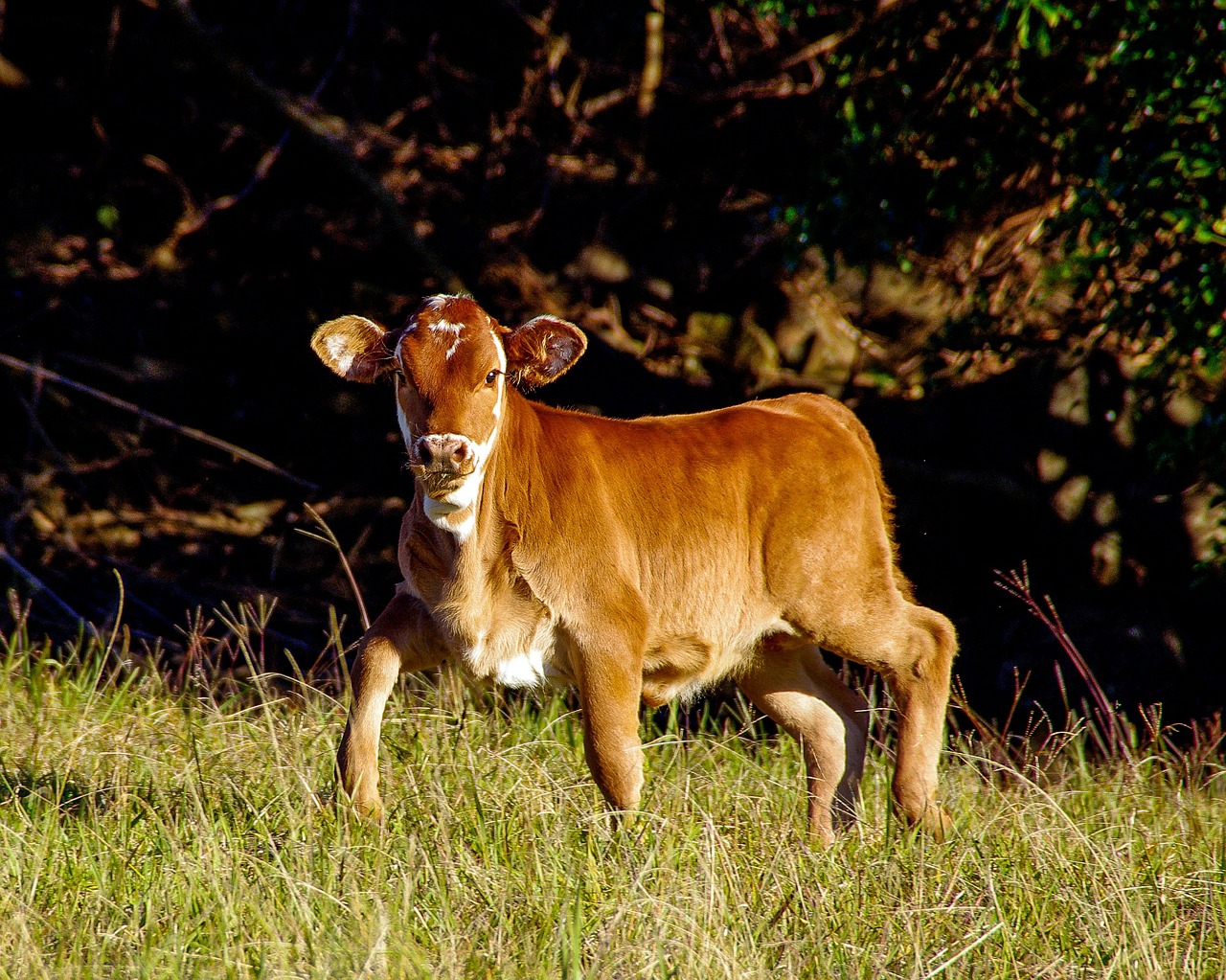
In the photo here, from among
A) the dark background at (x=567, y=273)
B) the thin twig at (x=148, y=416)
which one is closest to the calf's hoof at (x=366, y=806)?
the dark background at (x=567, y=273)

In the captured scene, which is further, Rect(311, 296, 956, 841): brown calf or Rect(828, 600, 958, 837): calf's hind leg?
Rect(828, 600, 958, 837): calf's hind leg

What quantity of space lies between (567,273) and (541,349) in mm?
4456

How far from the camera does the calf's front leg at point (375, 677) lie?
4.29m

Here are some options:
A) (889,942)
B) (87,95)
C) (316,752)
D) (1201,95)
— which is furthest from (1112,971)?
(87,95)

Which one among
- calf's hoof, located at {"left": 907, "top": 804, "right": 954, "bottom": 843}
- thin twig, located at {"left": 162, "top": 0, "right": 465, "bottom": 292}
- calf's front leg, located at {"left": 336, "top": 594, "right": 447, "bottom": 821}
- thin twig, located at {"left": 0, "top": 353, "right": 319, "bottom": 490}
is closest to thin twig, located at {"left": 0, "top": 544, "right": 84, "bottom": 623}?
thin twig, located at {"left": 0, "top": 353, "right": 319, "bottom": 490}

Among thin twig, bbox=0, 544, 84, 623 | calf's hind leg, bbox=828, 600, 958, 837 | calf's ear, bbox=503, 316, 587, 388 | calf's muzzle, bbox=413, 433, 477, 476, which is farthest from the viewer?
thin twig, bbox=0, 544, 84, 623

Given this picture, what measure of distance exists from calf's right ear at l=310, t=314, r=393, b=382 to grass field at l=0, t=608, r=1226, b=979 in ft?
3.69

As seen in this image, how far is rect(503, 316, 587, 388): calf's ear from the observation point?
4523 millimetres

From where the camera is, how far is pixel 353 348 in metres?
4.46

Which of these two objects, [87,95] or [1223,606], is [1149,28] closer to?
[1223,606]

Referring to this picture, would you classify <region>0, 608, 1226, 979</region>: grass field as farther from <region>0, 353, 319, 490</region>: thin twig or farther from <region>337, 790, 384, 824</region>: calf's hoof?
<region>0, 353, 319, 490</region>: thin twig

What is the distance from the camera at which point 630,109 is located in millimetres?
9109

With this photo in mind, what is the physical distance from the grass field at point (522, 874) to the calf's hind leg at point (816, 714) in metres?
0.15

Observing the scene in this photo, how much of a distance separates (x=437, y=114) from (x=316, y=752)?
5508 millimetres
